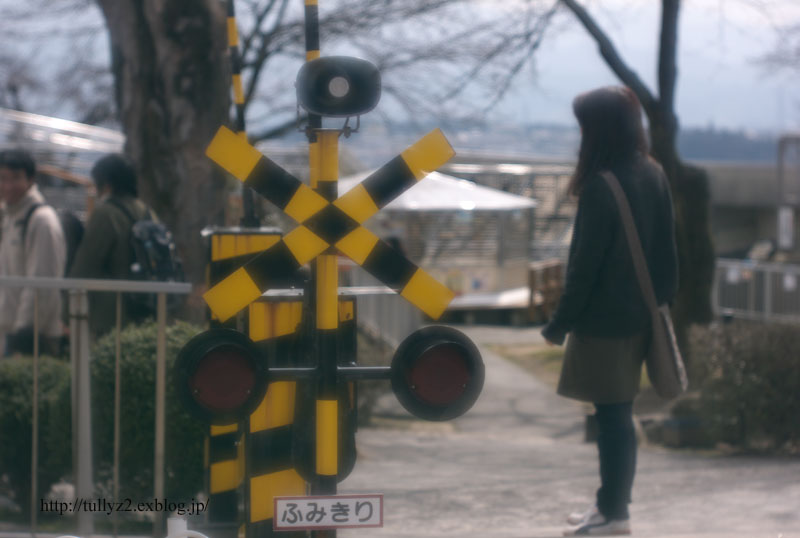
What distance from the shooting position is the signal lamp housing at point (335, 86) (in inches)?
108

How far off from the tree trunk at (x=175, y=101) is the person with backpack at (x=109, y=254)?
4.67ft

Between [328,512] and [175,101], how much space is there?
15.4 feet

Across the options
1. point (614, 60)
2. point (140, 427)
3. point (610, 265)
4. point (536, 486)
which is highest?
point (614, 60)

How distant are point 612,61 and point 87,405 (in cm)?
781

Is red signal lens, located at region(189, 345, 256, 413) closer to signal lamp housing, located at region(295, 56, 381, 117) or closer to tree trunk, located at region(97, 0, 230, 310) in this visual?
signal lamp housing, located at region(295, 56, 381, 117)

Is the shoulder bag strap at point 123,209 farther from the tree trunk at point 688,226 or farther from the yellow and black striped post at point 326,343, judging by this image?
the tree trunk at point 688,226

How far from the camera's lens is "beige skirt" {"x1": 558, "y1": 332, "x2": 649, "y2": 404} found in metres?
4.13

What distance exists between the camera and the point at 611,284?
162 inches

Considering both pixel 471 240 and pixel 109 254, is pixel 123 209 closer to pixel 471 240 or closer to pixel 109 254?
pixel 109 254

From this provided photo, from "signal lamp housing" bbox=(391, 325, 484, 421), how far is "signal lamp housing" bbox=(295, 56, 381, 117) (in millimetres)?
628

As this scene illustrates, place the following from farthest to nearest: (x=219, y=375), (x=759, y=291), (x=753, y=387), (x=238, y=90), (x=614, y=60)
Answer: (x=759, y=291)
(x=614, y=60)
(x=753, y=387)
(x=238, y=90)
(x=219, y=375)

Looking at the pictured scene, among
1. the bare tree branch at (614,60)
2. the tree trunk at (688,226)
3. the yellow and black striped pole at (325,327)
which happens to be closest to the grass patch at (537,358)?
the tree trunk at (688,226)

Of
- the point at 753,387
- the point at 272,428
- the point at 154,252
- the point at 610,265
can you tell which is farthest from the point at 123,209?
the point at 753,387

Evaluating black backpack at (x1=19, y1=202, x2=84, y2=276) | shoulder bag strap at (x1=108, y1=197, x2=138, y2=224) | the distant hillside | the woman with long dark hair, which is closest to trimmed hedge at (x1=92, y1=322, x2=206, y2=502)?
shoulder bag strap at (x1=108, y1=197, x2=138, y2=224)
